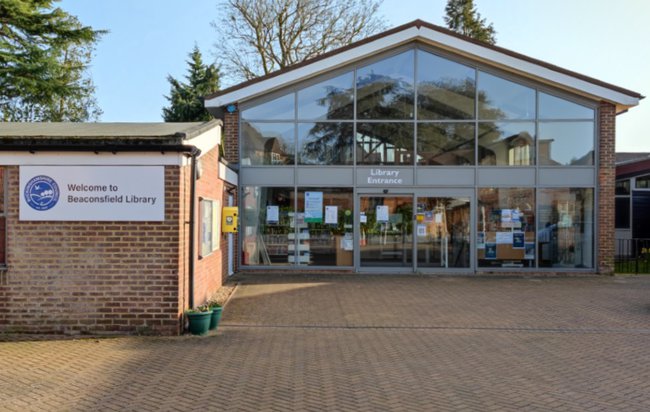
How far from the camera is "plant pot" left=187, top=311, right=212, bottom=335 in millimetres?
7668

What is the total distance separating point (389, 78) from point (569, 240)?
666cm

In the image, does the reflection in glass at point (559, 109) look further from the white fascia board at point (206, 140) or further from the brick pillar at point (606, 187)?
the white fascia board at point (206, 140)

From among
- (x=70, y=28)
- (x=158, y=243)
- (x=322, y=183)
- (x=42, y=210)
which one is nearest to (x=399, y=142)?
(x=322, y=183)

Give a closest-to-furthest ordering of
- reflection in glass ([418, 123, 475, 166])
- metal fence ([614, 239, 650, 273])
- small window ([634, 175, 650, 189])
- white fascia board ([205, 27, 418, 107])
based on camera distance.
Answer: white fascia board ([205, 27, 418, 107]) → reflection in glass ([418, 123, 475, 166]) → metal fence ([614, 239, 650, 273]) → small window ([634, 175, 650, 189])

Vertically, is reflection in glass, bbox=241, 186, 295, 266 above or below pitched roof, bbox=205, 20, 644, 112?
below

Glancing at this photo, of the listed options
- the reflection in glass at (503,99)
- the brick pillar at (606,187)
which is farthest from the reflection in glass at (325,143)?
the brick pillar at (606,187)

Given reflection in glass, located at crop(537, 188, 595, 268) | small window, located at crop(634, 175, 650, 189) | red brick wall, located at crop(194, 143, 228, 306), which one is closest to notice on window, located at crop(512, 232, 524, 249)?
reflection in glass, located at crop(537, 188, 595, 268)

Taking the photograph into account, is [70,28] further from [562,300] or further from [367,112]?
[562,300]

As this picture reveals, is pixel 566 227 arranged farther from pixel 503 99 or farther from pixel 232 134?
pixel 232 134

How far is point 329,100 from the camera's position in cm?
1469

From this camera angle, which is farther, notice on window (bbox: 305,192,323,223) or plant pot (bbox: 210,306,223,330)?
notice on window (bbox: 305,192,323,223)

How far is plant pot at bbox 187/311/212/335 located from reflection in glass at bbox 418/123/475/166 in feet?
28.0

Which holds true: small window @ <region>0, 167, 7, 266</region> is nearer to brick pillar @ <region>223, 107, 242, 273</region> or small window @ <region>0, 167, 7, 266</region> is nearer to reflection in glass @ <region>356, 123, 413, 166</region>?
brick pillar @ <region>223, 107, 242, 273</region>

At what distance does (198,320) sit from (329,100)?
860cm
